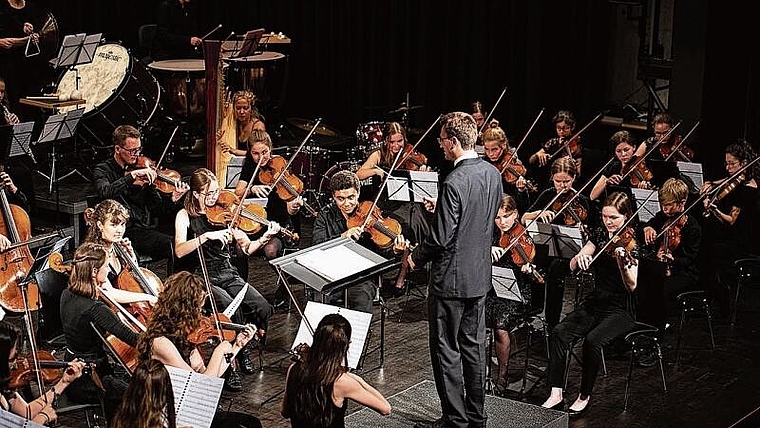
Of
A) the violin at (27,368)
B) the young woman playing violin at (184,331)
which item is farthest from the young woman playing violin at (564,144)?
the violin at (27,368)

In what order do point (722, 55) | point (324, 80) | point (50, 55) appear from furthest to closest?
1. point (324, 80)
2. point (50, 55)
3. point (722, 55)

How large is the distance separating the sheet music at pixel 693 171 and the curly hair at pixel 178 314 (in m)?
4.22

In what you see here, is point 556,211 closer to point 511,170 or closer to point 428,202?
point 428,202

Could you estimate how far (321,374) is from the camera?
4.94m

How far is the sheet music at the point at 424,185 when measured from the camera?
25.7 feet

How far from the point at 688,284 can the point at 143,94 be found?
194 inches

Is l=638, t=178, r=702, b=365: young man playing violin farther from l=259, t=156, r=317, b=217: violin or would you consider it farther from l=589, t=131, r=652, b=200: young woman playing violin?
l=259, t=156, r=317, b=217: violin

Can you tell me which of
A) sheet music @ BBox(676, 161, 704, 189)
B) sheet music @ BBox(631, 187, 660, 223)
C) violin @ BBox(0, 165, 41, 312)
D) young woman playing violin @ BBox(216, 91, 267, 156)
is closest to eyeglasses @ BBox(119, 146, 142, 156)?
violin @ BBox(0, 165, 41, 312)

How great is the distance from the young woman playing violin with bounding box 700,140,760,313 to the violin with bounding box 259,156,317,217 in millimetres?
2806

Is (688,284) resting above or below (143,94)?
below

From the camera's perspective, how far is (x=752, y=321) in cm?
812

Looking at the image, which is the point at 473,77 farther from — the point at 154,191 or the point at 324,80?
the point at 154,191

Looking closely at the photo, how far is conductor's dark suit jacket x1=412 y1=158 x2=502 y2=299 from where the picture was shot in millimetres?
5340

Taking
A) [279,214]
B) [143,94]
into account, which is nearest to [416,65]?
[143,94]
